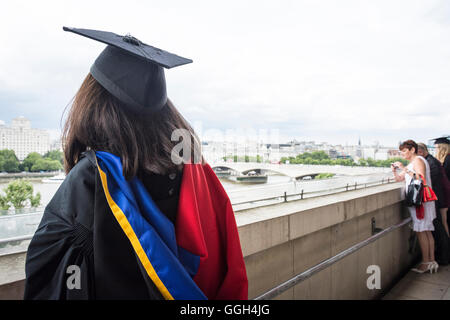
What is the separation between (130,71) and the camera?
95 centimetres

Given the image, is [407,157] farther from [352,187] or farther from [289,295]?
[289,295]

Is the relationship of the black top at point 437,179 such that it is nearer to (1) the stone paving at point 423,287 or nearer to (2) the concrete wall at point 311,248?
(2) the concrete wall at point 311,248

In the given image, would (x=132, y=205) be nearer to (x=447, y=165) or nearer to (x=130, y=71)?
(x=130, y=71)

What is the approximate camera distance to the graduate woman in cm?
77

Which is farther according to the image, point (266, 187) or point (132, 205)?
point (266, 187)

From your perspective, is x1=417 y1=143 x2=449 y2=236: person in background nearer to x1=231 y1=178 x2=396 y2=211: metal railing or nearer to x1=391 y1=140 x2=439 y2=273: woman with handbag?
x1=391 y1=140 x2=439 y2=273: woman with handbag

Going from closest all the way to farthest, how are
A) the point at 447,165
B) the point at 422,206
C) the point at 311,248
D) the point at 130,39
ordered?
1. the point at 130,39
2. the point at 311,248
3. the point at 422,206
4. the point at 447,165

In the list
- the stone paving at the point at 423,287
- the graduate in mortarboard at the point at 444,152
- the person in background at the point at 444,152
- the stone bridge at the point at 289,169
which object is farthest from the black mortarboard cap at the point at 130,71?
the person in background at the point at 444,152

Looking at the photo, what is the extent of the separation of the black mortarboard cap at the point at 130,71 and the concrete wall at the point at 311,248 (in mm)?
873

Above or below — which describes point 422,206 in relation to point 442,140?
below

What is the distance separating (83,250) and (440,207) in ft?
18.9

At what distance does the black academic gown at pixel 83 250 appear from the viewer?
0.76 m

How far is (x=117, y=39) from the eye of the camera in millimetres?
993

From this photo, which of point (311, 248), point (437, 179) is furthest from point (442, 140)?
point (311, 248)
